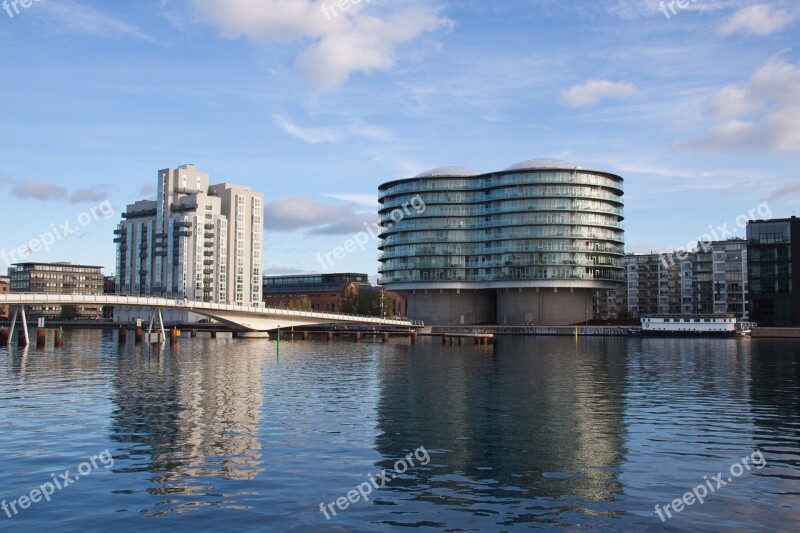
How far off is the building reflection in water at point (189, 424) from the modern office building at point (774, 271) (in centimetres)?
14712

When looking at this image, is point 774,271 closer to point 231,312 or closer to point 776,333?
point 776,333

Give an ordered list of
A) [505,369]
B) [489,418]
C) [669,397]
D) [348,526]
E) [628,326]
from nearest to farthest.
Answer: [348,526]
[489,418]
[669,397]
[505,369]
[628,326]

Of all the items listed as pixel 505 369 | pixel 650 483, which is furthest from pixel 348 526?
pixel 505 369

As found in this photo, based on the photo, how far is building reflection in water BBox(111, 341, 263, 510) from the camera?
29141 mm

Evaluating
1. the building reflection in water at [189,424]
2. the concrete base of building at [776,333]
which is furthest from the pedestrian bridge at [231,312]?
the concrete base of building at [776,333]

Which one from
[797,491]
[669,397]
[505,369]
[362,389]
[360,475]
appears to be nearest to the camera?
[797,491]

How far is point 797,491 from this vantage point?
26.8m

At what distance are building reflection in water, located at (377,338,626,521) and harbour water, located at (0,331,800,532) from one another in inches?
5.6

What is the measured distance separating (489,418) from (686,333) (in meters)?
147

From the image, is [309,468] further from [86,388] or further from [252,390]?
[86,388]

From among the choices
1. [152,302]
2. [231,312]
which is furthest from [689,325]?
[152,302]

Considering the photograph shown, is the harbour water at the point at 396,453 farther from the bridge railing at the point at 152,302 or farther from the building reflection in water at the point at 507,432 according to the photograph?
the bridge railing at the point at 152,302

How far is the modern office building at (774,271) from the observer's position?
177125 mm

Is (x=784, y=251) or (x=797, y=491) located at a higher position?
(x=784, y=251)
